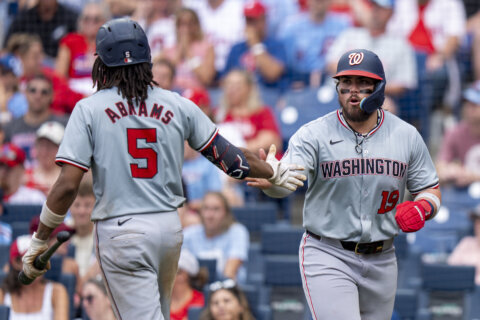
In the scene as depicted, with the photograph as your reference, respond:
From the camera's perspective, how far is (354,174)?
4430 millimetres

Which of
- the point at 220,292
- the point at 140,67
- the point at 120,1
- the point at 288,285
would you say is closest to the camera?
the point at 140,67

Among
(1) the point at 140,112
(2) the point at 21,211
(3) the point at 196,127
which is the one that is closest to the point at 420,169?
(3) the point at 196,127

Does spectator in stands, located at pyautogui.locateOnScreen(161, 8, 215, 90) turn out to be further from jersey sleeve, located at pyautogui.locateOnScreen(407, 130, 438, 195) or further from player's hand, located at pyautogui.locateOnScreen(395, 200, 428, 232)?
player's hand, located at pyautogui.locateOnScreen(395, 200, 428, 232)

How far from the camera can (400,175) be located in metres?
4.49

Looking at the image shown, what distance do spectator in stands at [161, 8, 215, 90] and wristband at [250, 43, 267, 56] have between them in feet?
1.48

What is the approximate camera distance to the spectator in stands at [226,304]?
615cm

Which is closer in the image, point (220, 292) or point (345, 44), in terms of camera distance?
point (220, 292)

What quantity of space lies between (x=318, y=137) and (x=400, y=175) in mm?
475

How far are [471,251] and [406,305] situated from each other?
107 cm

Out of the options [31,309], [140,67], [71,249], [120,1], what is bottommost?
[31,309]

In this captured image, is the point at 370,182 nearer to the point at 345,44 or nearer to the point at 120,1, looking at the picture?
the point at 345,44

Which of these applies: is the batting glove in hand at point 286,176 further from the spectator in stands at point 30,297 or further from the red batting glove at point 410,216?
the spectator in stands at point 30,297

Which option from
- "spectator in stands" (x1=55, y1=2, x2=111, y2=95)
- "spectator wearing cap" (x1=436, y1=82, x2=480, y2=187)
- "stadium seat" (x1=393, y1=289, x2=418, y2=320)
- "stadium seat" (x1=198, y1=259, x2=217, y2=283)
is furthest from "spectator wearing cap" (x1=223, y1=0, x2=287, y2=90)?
"stadium seat" (x1=393, y1=289, x2=418, y2=320)

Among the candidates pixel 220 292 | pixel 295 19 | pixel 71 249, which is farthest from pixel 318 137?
pixel 295 19
